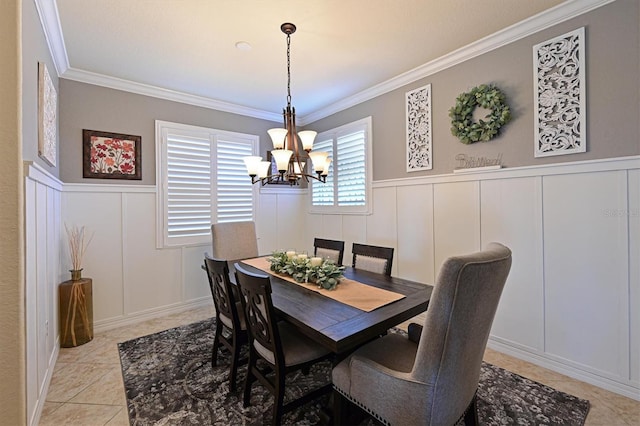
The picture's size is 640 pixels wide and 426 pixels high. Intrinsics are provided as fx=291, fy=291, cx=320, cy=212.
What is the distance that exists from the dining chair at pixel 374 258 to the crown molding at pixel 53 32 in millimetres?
2975

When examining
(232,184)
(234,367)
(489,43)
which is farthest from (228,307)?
(489,43)

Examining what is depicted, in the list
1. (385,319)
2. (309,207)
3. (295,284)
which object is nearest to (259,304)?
(295,284)

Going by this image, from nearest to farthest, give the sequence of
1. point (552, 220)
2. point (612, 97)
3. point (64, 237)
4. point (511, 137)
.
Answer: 1. point (612, 97)
2. point (552, 220)
3. point (511, 137)
4. point (64, 237)

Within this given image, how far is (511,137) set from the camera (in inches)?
99.0

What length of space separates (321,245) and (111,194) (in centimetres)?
242

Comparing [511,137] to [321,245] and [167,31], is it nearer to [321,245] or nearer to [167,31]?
[321,245]

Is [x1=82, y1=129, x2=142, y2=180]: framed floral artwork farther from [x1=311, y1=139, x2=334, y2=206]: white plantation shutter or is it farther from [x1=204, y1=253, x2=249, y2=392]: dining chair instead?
[x1=311, y1=139, x2=334, y2=206]: white plantation shutter

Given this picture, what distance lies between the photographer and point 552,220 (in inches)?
91.1

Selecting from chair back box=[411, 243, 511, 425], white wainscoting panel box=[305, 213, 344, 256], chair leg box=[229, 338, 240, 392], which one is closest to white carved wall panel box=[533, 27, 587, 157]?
chair back box=[411, 243, 511, 425]

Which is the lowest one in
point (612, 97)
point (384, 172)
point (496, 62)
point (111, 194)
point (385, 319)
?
point (385, 319)

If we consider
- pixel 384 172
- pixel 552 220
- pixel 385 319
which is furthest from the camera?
pixel 384 172

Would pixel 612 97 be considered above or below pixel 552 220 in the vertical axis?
above

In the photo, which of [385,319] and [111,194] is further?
[111,194]

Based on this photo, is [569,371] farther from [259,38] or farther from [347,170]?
[259,38]
